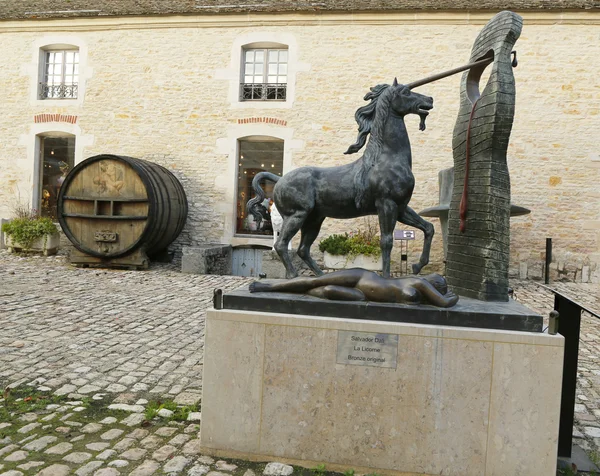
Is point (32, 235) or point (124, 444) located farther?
point (32, 235)

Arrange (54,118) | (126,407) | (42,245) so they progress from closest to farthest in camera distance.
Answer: (126,407)
(42,245)
(54,118)

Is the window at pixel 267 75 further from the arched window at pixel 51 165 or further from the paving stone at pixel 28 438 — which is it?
the paving stone at pixel 28 438

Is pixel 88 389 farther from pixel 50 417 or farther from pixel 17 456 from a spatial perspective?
pixel 17 456

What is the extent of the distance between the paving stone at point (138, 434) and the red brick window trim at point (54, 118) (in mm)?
9838

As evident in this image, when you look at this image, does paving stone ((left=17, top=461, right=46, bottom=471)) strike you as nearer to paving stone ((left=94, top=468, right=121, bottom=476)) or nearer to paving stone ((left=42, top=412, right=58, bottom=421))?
paving stone ((left=94, top=468, right=121, bottom=476))

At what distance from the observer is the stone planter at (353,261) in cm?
889

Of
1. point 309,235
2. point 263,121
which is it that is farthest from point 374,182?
point 263,121

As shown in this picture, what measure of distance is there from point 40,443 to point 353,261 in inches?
268

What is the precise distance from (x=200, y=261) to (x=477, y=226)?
22.2ft

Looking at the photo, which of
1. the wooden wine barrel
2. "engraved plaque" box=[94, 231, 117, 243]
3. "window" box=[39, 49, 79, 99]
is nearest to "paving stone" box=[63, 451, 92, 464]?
the wooden wine barrel

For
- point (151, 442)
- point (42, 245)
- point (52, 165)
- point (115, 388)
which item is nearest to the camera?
point (151, 442)

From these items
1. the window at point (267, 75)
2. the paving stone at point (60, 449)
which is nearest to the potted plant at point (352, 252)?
the window at point (267, 75)

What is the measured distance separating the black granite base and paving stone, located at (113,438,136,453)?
0.89m

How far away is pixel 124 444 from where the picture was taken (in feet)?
8.72
